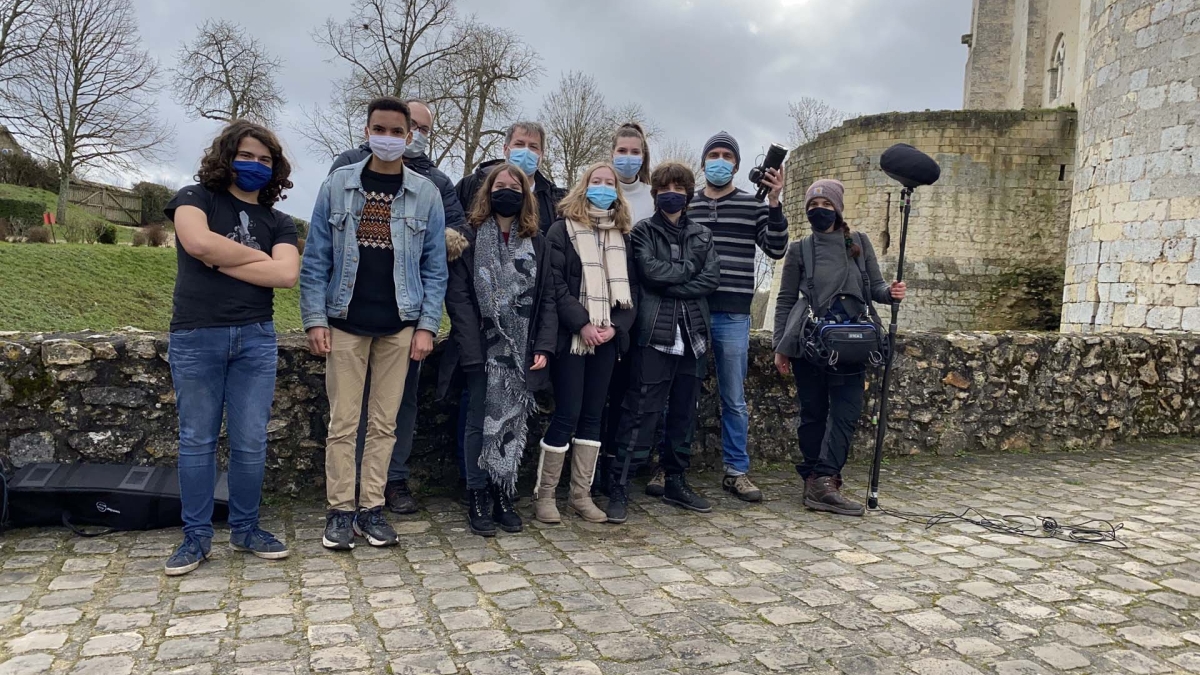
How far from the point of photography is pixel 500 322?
4211 mm

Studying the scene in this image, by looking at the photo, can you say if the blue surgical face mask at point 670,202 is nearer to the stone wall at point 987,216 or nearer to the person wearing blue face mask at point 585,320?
the person wearing blue face mask at point 585,320

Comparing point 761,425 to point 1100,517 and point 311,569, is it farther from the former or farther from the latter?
point 311,569

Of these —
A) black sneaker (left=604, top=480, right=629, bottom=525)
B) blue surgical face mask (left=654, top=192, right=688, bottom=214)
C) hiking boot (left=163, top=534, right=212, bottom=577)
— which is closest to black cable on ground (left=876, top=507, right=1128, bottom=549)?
black sneaker (left=604, top=480, right=629, bottom=525)

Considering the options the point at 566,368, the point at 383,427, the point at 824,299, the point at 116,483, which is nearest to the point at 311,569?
the point at 383,427

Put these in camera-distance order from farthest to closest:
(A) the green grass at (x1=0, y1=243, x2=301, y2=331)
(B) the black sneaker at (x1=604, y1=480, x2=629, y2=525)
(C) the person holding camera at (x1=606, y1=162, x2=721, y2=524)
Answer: (A) the green grass at (x1=0, y1=243, x2=301, y2=331), (C) the person holding camera at (x1=606, y1=162, x2=721, y2=524), (B) the black sneaker at (x1=604, y1=480, x2=629, y2=525)

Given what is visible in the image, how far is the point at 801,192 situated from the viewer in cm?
2164

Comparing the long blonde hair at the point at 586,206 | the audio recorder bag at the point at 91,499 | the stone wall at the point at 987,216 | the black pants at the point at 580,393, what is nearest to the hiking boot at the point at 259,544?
the audio recorder bag at the point at 91,499

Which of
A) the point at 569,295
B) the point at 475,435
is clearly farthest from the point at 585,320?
the point at 475,435

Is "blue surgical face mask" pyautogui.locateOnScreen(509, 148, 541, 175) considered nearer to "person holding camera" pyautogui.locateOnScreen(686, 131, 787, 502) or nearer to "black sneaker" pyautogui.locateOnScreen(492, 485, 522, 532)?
"person holding camera" pyautogui.locateOnScreen(686, 131, 787, 502)

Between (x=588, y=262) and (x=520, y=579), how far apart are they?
1.72 meters

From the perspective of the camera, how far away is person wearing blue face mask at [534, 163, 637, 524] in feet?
14.2

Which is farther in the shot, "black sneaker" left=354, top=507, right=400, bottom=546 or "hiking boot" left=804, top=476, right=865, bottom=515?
"hiking boot" left=804, top=476, right=865, bottom=515

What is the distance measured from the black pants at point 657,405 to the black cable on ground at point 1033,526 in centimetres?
127

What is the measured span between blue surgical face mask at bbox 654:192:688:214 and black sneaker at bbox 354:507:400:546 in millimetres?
2242
